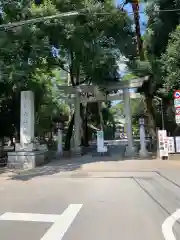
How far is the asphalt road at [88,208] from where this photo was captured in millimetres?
5910

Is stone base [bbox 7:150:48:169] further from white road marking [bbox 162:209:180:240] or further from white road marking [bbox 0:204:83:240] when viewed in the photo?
white road marking [bbox 162:209:180:240]

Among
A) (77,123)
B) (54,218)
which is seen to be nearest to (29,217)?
(54,218)

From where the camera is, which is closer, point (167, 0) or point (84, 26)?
point (84, 26)

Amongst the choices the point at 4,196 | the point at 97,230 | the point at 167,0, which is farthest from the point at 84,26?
the point at 97,230

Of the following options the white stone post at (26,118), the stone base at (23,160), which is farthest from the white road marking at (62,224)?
the white stone post at (26,118)

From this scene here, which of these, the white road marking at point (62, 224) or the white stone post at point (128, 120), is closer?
the white road marking at point (62, 224)

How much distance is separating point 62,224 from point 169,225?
2.06m

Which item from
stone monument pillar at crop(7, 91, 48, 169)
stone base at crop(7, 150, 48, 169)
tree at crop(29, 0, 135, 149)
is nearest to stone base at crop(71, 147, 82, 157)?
stone monument pillar at crop(7, 91, 48, 169)

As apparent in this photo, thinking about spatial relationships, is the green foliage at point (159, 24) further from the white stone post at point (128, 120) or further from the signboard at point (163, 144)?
the signboard at point (163, 144)

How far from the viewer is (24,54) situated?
18969 mm

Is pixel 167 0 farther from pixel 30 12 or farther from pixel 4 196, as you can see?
pixel 4 196

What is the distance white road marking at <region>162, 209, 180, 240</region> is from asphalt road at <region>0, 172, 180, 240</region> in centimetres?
9

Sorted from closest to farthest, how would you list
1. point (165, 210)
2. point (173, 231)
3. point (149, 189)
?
1. point (173, 231)
2. point (165, 210)
3. point (149, 189)

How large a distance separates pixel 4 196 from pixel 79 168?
7.43m
